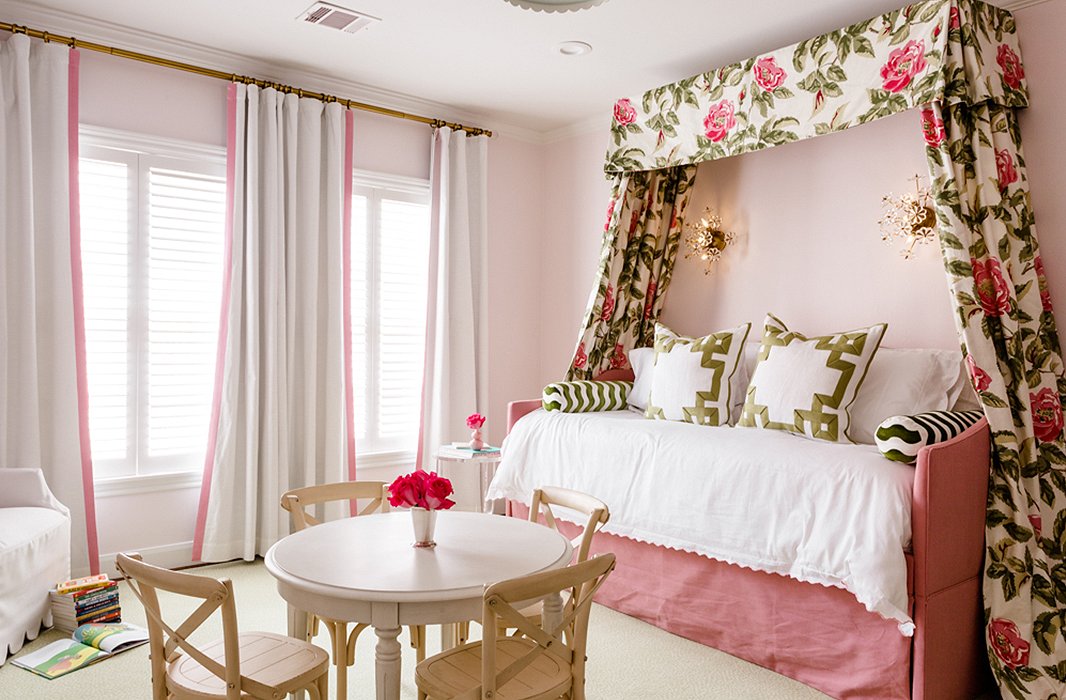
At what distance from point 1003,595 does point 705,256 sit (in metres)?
2.35

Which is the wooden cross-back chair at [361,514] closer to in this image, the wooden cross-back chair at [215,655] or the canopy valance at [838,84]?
the wooden cross-back chair at [215,655]

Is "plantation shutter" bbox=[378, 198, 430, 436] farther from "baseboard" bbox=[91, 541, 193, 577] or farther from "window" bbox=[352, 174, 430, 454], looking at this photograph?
"baseboard" bbox=[91, 541, 193, 577]

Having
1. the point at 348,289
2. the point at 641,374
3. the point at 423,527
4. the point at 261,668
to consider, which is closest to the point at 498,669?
the point at 423,527

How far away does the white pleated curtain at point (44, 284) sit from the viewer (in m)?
3.54

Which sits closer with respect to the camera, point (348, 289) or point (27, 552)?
point (27, 552)

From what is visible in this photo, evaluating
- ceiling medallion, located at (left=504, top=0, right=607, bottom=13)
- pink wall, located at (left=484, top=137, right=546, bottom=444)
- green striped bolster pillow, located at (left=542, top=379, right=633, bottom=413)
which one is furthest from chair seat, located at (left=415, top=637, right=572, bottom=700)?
pink wall, located at (left=484, top=137, right=546, bottom=444)

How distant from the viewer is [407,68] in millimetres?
4359

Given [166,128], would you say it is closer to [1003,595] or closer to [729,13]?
[729,13]

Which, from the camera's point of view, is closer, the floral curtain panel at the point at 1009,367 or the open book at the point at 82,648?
the floral curtain panel at the point at 1009,367

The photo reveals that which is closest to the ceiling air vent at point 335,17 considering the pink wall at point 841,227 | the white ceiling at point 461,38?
the white ceiling at point 461,38

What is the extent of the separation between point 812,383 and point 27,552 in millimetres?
3115

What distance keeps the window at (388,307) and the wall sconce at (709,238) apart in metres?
1.66

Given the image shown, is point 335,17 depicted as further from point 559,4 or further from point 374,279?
point 374,279

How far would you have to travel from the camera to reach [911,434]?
8.59 ft
